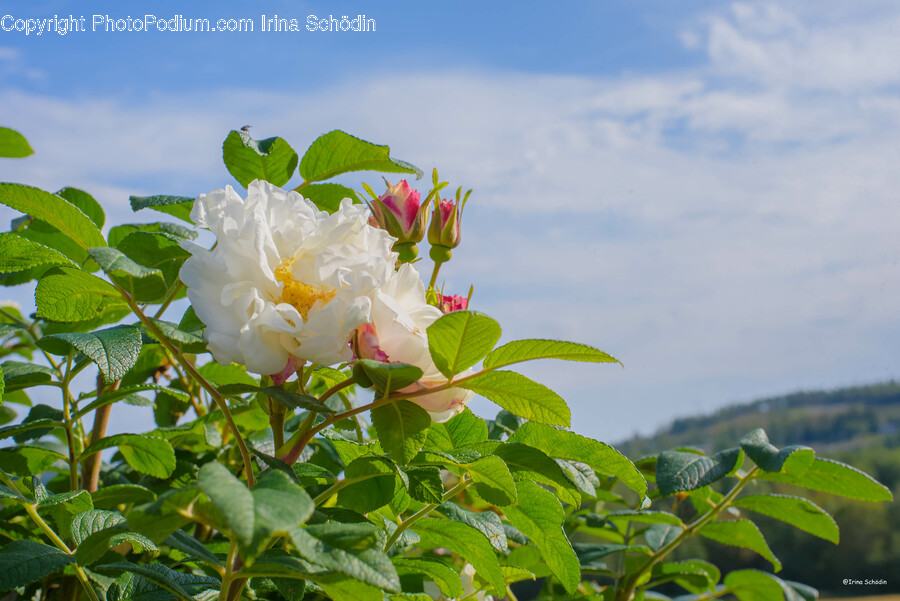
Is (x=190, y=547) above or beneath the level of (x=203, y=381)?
beneath

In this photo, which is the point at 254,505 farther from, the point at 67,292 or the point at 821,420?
the point at 821,420

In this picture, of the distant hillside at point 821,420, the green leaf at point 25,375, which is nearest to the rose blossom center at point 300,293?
the green leaf at point 25,375

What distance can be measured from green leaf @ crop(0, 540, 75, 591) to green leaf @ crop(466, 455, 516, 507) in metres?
0.31

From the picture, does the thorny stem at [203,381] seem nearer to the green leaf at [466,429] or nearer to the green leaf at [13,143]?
the green leaf at [466,429]

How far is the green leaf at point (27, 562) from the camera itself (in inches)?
21.8

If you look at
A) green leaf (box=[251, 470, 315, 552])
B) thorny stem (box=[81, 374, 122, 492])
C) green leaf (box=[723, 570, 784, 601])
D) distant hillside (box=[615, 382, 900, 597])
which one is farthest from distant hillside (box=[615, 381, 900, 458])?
green leaf (box=[251, 470, 315, 552])

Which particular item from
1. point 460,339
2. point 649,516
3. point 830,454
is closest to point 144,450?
point 460,339

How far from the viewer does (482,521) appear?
688 millimetres

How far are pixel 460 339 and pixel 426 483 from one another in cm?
13

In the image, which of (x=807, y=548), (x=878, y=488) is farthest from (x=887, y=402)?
(x=878, y=488)

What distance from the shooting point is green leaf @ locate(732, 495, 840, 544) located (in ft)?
3.34

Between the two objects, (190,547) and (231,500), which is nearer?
(231,500)

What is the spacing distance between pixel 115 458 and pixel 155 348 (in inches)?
10.1

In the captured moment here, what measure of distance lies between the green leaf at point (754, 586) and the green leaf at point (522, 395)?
2.70 ft
